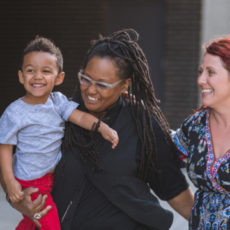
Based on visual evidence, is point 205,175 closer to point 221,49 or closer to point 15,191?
point 221,49

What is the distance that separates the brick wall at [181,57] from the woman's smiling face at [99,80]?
5.47m

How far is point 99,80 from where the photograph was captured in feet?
8.62

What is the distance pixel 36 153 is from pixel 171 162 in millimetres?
821

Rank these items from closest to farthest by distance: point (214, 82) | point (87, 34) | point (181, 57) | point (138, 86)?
point (214, 82) → point (138, 86) → point (181, 57) → point (87, 34)

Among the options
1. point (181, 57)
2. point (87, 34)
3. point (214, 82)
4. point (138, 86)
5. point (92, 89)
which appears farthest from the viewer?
point (87, 34)

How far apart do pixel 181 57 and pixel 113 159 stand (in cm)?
564

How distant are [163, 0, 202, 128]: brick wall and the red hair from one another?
17.8 feet

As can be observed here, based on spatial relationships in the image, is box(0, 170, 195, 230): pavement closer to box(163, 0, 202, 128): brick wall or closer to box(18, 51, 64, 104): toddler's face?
box(18, 51, 64, 104): toddler's face

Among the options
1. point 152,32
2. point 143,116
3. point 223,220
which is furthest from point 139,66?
point 152,32

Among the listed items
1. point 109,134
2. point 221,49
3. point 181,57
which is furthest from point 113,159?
point 181,57

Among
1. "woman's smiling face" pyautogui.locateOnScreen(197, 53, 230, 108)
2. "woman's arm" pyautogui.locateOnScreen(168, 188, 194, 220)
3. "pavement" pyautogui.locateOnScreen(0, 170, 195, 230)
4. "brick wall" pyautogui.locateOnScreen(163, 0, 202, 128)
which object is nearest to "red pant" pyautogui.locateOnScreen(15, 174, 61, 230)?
"woman's arm" pyautogui.locateOnScreen(168, 188, 194, 220)

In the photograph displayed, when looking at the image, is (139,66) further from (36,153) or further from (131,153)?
(36,153)

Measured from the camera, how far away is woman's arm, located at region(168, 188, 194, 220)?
2.94 metres

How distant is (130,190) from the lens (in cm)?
265
